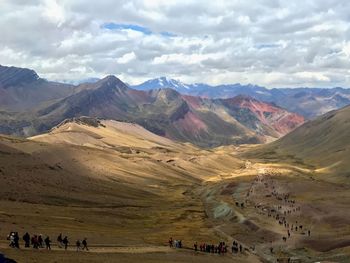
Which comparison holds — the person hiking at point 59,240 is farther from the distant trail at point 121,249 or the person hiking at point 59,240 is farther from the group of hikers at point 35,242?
the distant trail at point 121,249

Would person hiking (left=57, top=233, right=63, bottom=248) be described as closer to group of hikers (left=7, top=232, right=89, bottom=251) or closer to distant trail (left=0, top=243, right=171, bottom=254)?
group of hikers (left=7, top=232, right=89, bottom=251)

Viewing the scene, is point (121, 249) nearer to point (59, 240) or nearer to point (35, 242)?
point (59, 240)

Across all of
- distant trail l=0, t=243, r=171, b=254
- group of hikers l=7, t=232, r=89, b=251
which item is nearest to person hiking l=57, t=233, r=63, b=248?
group of hikers l=7, t=232, r=89, b=251

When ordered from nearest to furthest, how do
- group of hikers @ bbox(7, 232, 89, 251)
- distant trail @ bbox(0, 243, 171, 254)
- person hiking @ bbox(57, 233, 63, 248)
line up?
group of hikers @ bbox(7, 232, 89, 251)
person hiking @ bbox(57, 233, 63, 248)
distant trail @ bbox(0, 243, 171, 254)

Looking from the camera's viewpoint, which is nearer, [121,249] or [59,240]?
[59,240]

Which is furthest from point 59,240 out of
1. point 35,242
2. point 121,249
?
point 121,249

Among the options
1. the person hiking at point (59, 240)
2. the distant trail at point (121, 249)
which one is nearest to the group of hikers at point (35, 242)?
the person hiking at point (59, 240)

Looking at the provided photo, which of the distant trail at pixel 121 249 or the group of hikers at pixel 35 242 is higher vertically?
the group of hikers at pixel 35 242

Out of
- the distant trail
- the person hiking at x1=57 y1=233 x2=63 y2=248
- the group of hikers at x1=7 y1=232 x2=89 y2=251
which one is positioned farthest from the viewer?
the distant trail

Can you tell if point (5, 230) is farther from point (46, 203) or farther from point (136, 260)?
point (46, 203)

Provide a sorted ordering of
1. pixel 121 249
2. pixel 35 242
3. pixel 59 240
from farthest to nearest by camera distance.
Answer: pixel 121 249, pixel 59 240, pixel 35 242

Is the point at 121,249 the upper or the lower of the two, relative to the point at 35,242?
lower

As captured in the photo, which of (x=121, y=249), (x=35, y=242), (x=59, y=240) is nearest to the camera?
(x=35, y=242)

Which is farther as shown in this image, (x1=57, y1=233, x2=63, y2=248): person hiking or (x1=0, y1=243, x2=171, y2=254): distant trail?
(x1=0, y1=243, x2=171, y2=254): distant trail
